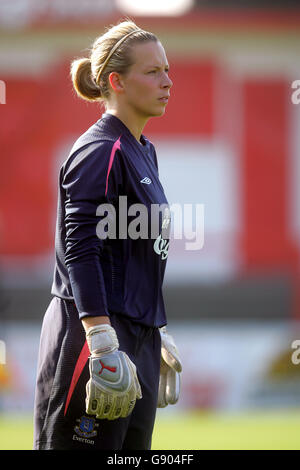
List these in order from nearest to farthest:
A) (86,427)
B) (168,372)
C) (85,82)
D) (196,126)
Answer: (86,427) → (85,82) → (168,372) → (196,126)

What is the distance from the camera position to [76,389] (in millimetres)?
2867

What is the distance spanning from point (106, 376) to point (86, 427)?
8.2 inches

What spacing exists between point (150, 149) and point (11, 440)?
466 cm

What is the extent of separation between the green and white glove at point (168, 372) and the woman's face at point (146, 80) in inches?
32.9

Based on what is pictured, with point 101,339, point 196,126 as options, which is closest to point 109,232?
point 101,339

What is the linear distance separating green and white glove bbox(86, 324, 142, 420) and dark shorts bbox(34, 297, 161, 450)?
9cm

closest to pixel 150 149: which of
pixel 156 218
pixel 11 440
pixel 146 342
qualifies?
pixel 156 218

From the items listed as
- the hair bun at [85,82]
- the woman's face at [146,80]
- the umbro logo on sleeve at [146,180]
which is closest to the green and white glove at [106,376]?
the umbro logo on sleeve at [146,180]

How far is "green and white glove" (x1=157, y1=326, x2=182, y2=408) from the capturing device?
3326 millimetres

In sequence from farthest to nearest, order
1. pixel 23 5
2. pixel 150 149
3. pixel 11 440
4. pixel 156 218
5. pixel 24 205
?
pixel 24 205
pixel 23 5
pixel 11 440
pixel 150 149
pixel 156 218

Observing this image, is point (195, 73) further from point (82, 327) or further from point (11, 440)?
point (82, 327)

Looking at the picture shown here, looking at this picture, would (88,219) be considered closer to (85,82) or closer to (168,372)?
(85,82)

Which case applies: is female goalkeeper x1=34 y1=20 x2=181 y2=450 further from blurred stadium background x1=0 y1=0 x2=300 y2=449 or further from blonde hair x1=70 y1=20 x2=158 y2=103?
blurred stadium background x1=0 y1=0 x2=300 y2=449
